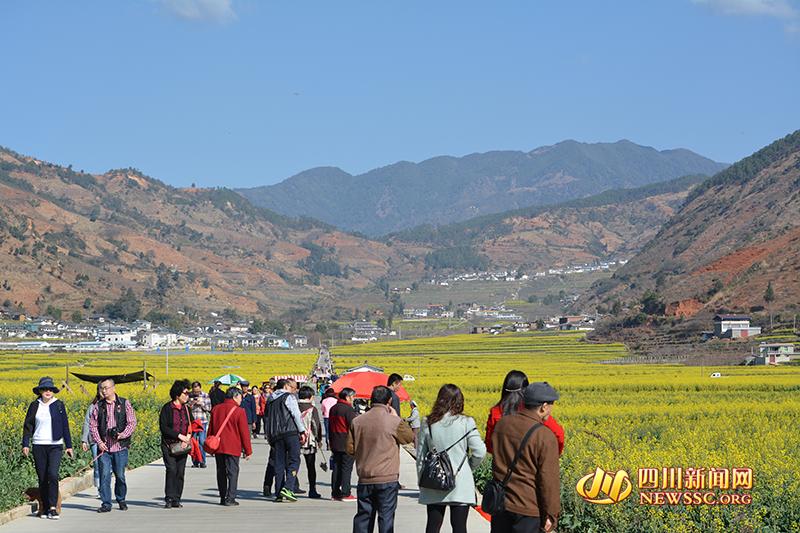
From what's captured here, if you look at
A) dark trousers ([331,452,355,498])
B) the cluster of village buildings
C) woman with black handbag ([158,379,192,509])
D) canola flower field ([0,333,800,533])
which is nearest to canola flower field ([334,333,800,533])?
canola flower field ([0,333,800,533])

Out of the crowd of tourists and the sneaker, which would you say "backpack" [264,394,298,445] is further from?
the sneaker

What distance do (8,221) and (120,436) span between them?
18693 centimetres

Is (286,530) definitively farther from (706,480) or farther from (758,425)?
(758,425)

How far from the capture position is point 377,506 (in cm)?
1122

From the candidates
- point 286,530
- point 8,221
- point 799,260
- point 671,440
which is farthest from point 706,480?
point 8,221

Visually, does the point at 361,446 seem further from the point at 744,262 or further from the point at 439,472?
the point at 744,262

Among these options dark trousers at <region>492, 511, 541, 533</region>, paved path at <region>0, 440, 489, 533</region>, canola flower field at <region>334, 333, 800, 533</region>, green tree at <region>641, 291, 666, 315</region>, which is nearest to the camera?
dark trousers at <region>492, 511, 541, 533</region>

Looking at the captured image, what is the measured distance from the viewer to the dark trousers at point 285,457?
16.4 m

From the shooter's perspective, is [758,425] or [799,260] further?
[799,260]

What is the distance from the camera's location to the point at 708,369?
215ft

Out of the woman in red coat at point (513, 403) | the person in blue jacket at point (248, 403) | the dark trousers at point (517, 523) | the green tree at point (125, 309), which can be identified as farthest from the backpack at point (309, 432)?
the green tree at point (125, 309)

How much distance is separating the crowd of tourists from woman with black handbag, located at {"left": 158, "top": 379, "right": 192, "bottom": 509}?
13 mm

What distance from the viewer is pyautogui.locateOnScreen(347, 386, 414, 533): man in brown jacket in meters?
11.2

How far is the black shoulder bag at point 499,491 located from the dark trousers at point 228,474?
7636 millimetres
